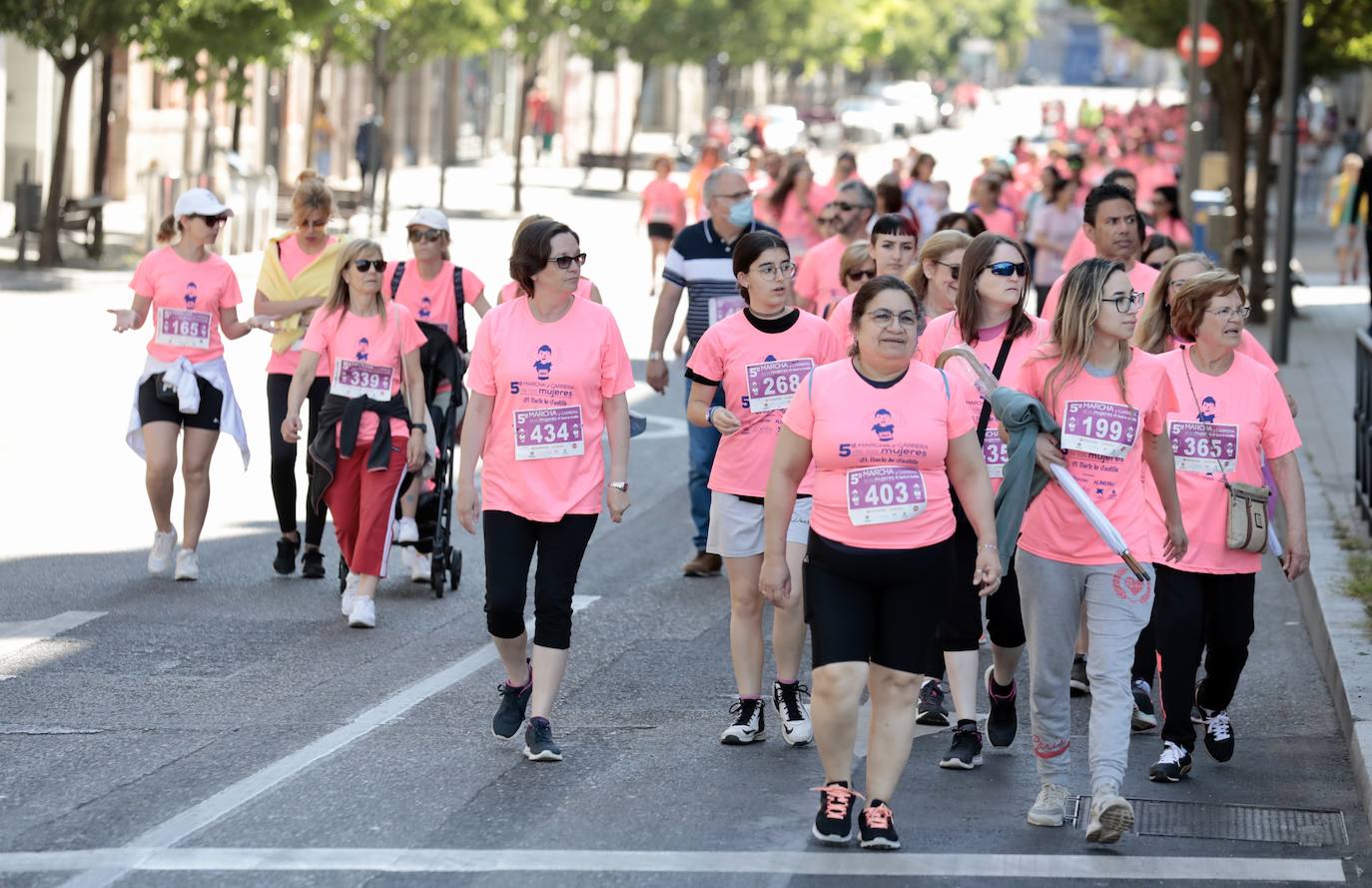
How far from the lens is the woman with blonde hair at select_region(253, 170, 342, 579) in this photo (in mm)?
10672

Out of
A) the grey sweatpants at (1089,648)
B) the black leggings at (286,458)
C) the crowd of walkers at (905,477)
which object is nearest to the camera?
the crowd of walkers at (905,477)

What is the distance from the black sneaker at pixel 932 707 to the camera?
26.7 feet

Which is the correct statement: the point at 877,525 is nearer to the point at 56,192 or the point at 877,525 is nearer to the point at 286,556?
the point at 286,556

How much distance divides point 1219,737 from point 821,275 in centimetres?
474

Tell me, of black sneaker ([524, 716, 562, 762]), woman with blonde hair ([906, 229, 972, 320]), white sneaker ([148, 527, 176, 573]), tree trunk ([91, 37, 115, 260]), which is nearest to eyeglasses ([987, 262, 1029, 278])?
woman with blonde hair ([906, 229, 972, 320])

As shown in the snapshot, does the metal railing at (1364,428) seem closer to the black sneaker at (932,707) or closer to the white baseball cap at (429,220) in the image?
the black sneaker at (932,707)

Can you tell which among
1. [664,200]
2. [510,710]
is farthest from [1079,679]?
[664,200]

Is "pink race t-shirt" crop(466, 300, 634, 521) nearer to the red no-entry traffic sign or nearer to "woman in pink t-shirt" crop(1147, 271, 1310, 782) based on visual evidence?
"woman in pink t-shirt" crop(1147, 271, 1310, 782)

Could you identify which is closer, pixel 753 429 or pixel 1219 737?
pixel 1219 737

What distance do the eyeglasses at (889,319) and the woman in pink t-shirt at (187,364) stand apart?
4851mm

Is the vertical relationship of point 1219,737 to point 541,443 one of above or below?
below

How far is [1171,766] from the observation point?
739 cm

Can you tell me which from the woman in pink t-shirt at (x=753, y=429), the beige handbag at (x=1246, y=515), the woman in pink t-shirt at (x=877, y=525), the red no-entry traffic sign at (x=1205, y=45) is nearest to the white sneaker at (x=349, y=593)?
the woman in pink t-shirt at (x=753, y=429)

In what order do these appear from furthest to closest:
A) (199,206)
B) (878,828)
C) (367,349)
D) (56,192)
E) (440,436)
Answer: (56,192), (199,206), (440,436), (367,349), (878,828)
